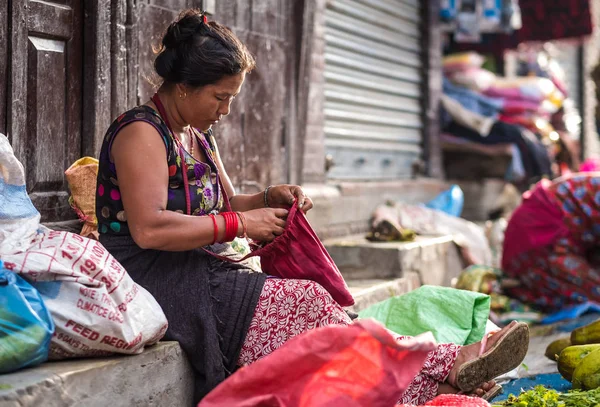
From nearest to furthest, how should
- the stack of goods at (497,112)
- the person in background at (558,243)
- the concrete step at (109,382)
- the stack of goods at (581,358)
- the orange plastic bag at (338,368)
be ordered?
the concrete step at (109,382)
the orange plastic bag at (338,368)
the stack of goods at (581,358)
the person in background at (558,243)
the stack of goods at (497,112)

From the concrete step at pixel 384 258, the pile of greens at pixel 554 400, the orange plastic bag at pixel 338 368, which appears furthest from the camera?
the concrete step at pixel 384 258

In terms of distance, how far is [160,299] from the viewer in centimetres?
298

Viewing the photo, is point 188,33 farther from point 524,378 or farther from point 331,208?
point 331,208

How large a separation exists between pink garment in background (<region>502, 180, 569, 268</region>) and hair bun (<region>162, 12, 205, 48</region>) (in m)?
3.88

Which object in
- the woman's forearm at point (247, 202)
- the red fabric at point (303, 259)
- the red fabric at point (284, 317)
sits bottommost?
the red fabric at point (284, 317)

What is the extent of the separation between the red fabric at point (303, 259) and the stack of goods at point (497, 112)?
596cm

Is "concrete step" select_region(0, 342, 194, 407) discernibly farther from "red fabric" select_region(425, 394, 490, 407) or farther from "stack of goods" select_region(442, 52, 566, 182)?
"stack of goods" select_region(442, 52, 566, 182)

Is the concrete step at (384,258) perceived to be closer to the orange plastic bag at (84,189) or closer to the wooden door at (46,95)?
the orange plastic bag at (84,189)

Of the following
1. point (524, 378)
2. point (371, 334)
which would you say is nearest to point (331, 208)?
point (524, 378)

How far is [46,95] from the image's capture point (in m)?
3.70

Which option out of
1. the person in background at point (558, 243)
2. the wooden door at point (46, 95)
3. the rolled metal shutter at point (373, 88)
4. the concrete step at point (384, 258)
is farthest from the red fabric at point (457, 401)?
the rolled metal shutter at point (373, 88)

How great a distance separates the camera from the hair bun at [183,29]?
3.02 meters

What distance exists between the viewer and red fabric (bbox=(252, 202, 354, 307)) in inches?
128

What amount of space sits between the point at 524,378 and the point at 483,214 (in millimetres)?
5718
